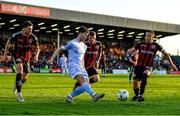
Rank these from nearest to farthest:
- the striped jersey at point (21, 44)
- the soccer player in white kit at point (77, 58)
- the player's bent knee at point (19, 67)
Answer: the soccer player in white kit at point (77, 58), the player's bent knee at point (19, 67), the striped jersey at point (21, 44)

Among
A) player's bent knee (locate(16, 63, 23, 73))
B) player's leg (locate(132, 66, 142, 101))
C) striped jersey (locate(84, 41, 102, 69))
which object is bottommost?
player's leg (locate(132, 66, 142, 101))

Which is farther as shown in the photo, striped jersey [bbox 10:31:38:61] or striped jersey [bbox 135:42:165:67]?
striped jersey [bbox 135:42:165:67]

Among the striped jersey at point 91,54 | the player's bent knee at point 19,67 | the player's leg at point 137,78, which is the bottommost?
the player's leg at point 137,78

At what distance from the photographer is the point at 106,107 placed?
11617 millimetres

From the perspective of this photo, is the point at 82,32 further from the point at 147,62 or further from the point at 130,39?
the point at 130,39

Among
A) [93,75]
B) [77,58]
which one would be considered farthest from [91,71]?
[77,58]

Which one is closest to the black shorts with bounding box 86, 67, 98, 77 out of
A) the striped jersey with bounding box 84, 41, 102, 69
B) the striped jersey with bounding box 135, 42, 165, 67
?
the striped jersey with bounding box 84, 41, 102, 69

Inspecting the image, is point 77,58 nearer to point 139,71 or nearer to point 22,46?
point 22,46

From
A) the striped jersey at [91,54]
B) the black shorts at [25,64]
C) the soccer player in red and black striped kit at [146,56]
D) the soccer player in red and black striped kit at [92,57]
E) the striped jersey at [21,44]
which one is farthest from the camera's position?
the striped jersey at [91,54]

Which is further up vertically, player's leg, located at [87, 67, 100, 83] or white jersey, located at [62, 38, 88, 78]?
white jersey, located at [62, 38, 88, 78]

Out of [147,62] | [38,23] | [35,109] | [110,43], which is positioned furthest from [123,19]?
[35,109]

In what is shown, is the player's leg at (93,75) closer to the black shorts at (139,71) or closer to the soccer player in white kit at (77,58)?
the black shorts at (139,71)

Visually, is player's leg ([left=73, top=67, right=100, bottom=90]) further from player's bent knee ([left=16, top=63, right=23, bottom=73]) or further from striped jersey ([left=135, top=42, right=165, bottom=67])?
player's bent knee ([left=16, top=63, right=23, bottom=73])

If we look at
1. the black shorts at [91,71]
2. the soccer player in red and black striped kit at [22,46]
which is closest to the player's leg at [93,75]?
the black shorts at [91,71]
